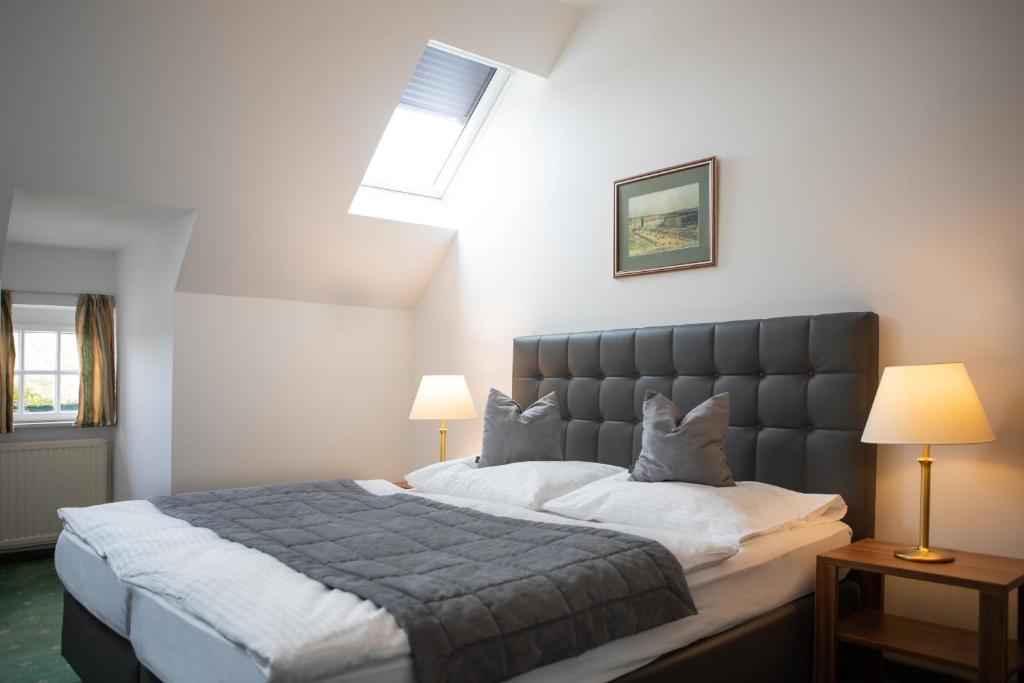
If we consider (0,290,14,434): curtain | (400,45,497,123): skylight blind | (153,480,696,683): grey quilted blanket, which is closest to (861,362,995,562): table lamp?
(153,480,696,683): grey quilted blanket

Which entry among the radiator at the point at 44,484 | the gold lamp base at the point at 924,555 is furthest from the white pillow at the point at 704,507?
the radiator at the point at 44,484

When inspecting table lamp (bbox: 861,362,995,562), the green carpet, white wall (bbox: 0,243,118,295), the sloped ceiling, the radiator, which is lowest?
the green carpet

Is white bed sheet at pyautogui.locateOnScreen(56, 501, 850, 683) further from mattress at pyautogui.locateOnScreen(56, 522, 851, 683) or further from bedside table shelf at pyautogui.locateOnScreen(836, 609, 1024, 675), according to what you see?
bedside table shelf at pyautogui.locateOnScreen(836, 609, 1024, 675)

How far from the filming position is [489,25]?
3.80 meters

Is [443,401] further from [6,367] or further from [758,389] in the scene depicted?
[6,367]

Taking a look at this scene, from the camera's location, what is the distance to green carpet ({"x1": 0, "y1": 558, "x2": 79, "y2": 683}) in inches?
112

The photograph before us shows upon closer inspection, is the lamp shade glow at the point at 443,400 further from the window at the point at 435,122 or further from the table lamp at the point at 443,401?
the window at the point at 435,122

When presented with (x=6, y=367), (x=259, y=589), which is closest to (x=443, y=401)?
(x=259, y=589)

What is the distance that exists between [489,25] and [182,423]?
2727 mm

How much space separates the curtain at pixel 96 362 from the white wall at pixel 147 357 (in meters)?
0.06

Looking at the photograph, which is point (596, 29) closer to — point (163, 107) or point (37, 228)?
point (163, 107)

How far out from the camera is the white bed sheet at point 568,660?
4.90 ft

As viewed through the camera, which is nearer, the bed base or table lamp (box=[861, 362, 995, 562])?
the bed base

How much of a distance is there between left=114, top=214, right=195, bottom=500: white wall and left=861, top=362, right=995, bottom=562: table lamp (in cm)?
340
